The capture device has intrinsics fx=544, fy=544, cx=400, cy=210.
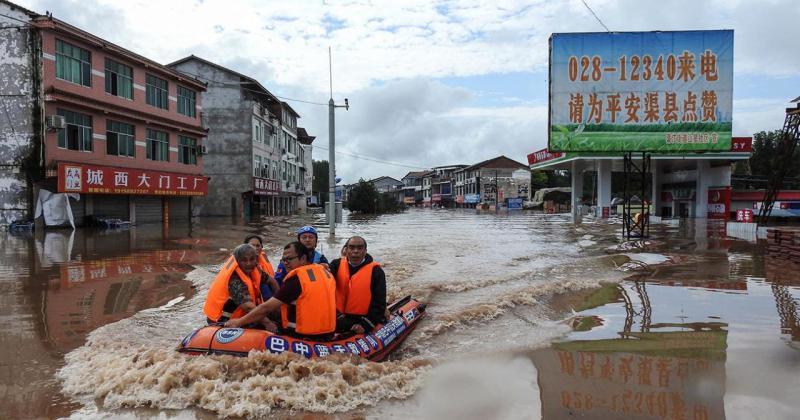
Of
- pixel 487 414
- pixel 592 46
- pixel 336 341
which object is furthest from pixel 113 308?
pixel 592 46

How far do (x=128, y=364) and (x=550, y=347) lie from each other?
482cm

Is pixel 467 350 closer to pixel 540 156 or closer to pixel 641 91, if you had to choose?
pixel 641 91

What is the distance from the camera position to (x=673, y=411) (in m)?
4.70

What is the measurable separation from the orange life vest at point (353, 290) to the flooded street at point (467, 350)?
0.86 m

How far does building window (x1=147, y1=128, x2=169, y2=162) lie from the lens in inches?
1174

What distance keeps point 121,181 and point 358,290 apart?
2391cm

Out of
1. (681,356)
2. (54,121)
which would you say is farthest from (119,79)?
(681,356)

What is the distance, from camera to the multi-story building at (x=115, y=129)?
2320 cm

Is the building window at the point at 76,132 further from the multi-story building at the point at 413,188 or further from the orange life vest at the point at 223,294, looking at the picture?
the multi-story building at the point at 413,188

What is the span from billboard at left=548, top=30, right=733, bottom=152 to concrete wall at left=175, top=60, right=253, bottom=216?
2889cm

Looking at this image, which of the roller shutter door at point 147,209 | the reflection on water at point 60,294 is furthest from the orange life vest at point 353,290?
the roller shutter door at point 147,209

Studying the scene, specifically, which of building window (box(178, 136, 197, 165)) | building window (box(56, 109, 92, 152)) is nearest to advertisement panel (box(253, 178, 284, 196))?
building window (box(178, 136, 197, 165))

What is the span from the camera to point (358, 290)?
21.4 ft

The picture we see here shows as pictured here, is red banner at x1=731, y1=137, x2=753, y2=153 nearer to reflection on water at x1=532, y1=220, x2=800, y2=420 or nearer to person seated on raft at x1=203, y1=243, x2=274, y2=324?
reflection on water at x1=532, y1=220, x2=800, y2=420
